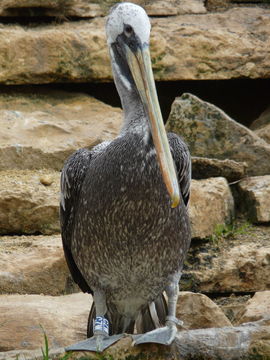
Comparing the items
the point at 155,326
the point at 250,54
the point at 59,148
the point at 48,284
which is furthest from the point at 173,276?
the point at 250,54

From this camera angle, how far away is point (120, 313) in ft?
17.8

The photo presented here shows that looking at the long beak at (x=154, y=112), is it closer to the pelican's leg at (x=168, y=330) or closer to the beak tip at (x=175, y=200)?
the beak tip at (x=175, y=200)

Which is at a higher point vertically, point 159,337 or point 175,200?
point 175,200

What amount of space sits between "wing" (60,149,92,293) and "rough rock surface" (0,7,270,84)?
8.76 feet

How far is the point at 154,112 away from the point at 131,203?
0.52m

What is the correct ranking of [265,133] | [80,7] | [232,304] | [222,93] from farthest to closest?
[222,93], [80,7], [265,133], [232,304]

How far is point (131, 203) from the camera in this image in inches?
187

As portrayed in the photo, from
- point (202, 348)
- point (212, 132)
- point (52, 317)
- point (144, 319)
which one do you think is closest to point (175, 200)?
point (202, 348)

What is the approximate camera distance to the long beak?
460 cm

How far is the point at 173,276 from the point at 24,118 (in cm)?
297

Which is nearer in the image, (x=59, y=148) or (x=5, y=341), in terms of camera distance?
(x=5, y=341)

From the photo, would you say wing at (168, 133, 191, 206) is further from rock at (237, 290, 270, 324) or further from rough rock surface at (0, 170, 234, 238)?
rough rock surface at (0, 170, 234, 238)

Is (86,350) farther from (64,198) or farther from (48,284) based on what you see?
(48,284)

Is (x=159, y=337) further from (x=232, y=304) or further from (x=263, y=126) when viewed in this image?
(x=263, y=126)
